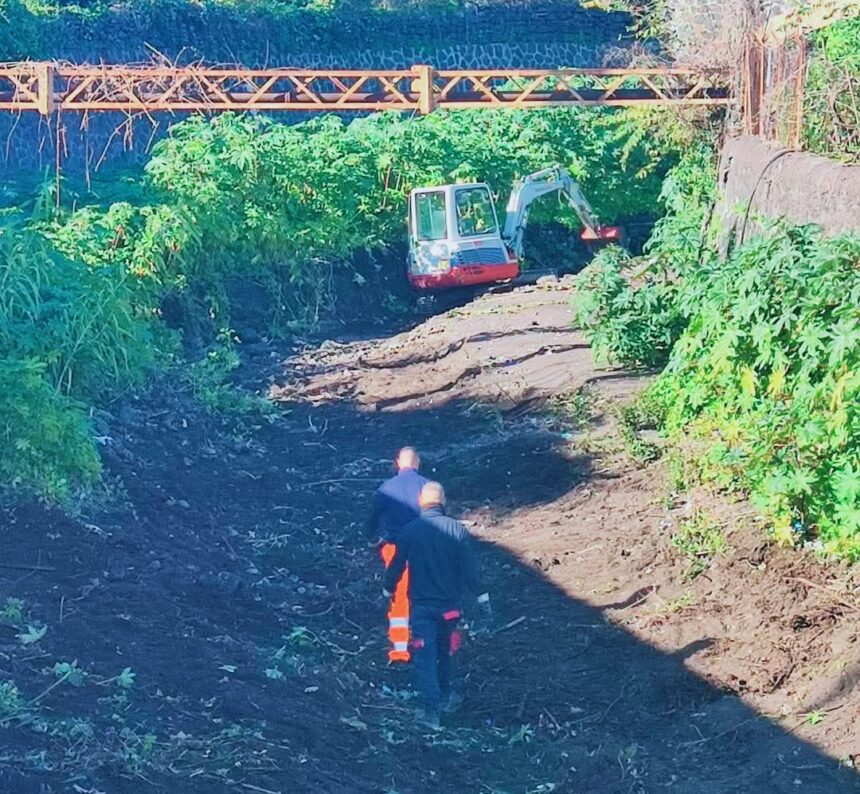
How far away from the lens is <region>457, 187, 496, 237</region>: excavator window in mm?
24703

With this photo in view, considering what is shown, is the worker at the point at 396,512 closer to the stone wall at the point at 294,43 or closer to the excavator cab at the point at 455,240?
the excavator cab at the point at 455,240

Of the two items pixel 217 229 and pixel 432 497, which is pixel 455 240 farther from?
pixel 432 497

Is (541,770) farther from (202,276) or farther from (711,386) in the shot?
(202,276)

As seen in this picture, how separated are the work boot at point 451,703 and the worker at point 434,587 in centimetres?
1

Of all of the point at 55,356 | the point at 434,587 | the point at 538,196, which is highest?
the point at 538,196

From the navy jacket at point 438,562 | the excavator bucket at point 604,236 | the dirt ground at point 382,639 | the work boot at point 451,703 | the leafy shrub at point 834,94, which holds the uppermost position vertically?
the leafy shrub at point 834,94

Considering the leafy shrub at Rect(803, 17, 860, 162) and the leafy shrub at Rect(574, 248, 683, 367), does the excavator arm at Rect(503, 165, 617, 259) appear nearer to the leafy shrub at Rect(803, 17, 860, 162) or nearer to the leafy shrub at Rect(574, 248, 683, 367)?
the leafy shrub at Rect(574, 248, 683, 367)

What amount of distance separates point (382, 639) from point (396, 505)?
3.38 ft

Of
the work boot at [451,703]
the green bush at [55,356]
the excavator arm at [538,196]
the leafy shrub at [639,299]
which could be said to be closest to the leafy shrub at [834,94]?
the leafy shrub at [639,299]

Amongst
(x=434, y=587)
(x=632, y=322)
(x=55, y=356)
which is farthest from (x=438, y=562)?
(x=632, y=322)

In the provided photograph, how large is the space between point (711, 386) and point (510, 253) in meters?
13.2

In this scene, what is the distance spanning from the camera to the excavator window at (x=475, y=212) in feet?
81.0

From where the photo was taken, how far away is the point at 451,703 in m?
9.07

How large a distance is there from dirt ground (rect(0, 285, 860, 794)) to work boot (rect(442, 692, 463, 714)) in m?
0.11
